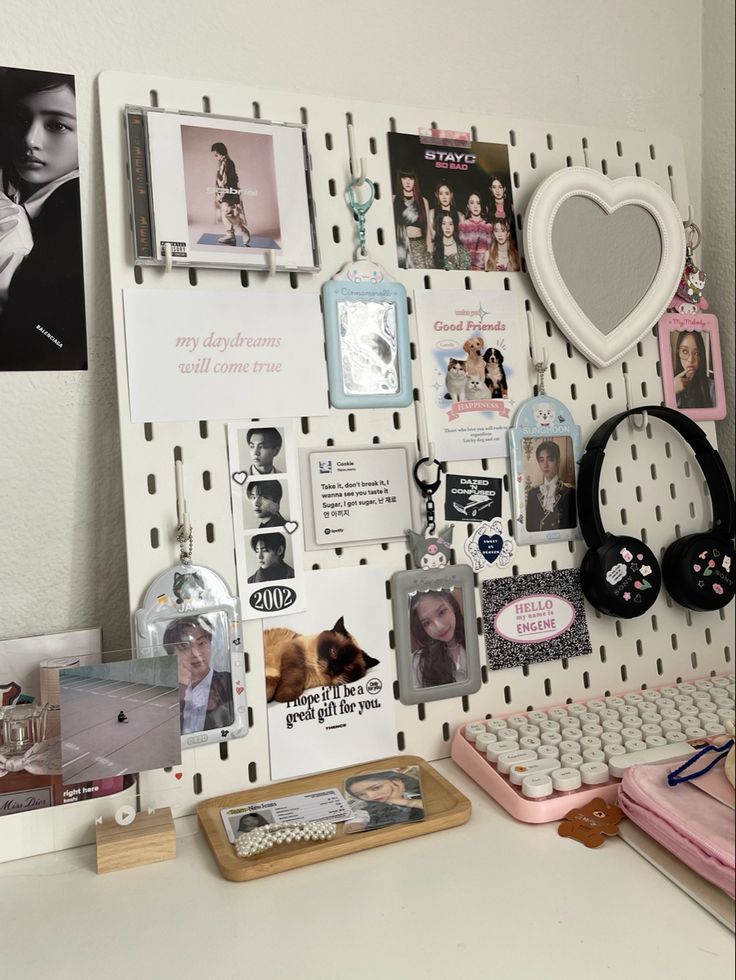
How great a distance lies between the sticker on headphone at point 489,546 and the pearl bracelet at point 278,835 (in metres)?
0.33

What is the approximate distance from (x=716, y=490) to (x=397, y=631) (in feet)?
1.49


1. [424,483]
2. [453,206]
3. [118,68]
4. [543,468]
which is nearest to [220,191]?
[118,68]

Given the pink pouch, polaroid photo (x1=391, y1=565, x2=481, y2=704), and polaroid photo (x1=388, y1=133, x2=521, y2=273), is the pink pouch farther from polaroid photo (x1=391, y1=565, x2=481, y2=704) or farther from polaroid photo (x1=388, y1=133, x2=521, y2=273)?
polaroid photo (x1=388, y1=133, x2=521, y2=273)

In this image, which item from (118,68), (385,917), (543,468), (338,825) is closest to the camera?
(385,917)

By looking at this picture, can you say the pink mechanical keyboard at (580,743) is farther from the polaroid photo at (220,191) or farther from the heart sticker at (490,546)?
the polaroid photo at (220,191)

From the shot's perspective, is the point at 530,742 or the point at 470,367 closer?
the point at 530,742

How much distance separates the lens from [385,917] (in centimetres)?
60

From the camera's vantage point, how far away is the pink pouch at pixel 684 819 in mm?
591

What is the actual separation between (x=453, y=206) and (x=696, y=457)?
0.45 metres

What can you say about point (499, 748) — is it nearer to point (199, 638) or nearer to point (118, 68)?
point (199, 638)

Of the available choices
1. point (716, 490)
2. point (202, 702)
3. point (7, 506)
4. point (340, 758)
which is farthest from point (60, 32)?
point (716, 490)

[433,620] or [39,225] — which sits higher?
[39,225]

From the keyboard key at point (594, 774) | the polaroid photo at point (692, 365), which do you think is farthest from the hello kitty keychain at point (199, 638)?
the polaroid photo at point (692, 365)

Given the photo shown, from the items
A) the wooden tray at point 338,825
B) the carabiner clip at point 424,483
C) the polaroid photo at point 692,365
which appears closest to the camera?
the wooden tray at point 338,825
